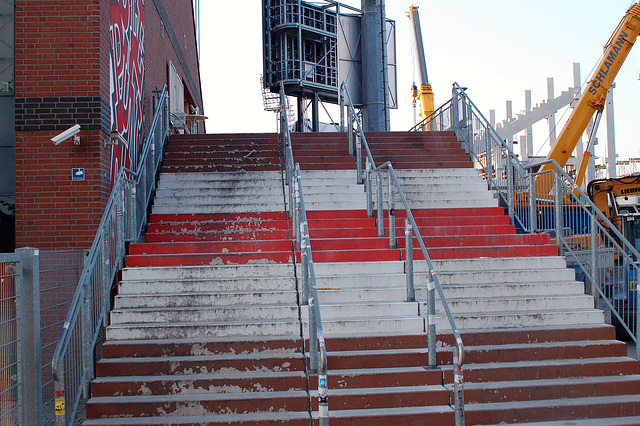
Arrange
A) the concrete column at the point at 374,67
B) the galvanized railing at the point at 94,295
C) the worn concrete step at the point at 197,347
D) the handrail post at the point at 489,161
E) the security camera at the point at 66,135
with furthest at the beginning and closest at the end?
the concrete column at the point at 374,67 < the handrail post at the point at 489,161 < the security camera at the point at 66,135 < the worn concrete step at the point at 197,347 < the galvanized railing at the point at 94,295

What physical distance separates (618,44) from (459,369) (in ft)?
49.6

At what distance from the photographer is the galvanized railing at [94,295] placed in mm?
5406

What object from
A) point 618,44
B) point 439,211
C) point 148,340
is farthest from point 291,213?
point 618,44

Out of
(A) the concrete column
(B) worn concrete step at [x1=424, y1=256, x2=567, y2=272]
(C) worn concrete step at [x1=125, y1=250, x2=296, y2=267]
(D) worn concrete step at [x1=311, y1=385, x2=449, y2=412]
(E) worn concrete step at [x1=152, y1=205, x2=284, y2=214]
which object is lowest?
(D) worn concrete step at [x1=311, y1=385, x2=449, y2=412]

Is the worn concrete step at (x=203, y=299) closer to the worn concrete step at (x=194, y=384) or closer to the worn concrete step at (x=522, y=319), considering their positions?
the worn concrete step at (x=194, y=384)

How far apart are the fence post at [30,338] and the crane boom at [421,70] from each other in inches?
994

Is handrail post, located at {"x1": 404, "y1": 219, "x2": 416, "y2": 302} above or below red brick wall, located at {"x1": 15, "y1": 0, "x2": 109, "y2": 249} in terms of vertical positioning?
below

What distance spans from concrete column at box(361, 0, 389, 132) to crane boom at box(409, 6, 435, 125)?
12.6 metres

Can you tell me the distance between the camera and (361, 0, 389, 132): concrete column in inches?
641

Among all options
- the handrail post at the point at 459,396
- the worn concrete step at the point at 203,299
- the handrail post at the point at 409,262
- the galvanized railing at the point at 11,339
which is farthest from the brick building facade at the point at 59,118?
the handrail post at the point at 459,396

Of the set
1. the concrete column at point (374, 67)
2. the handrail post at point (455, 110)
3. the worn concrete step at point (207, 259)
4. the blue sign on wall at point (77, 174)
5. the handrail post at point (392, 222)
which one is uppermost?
the concrete column at point (374, 67)

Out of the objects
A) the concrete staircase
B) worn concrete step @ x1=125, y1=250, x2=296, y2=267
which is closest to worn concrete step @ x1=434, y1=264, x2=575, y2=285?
the concrete staircase

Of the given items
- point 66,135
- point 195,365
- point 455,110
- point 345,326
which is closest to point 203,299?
point 195,365

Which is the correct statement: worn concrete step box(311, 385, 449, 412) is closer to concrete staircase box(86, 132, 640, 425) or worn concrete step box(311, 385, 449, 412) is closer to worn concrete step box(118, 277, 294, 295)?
concrete staircase box(86, 132, 640, 425)
